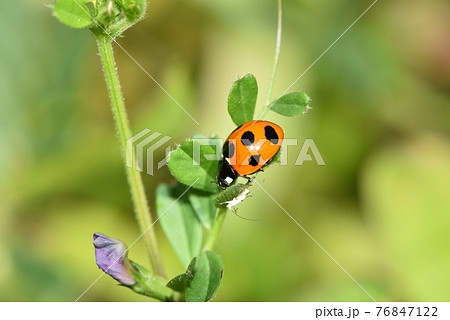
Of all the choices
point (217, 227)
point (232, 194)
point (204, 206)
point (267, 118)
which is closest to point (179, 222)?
point (204, 206)

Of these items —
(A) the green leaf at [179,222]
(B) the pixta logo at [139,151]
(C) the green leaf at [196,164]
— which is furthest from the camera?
(A) the green leaf at [179,222]

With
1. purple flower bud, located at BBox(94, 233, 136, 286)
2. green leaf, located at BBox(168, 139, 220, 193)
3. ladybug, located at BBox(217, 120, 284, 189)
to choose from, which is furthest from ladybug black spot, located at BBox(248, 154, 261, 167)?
purple flower bud, located at BBox(94, 233, 136, 286)

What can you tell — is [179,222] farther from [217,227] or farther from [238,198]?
[238,198]

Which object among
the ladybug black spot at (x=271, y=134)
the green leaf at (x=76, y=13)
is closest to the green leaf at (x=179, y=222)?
the ladybug black spot at (x=271, y=134)

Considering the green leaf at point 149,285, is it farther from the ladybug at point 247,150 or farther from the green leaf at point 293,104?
the green leaf at point 293,104

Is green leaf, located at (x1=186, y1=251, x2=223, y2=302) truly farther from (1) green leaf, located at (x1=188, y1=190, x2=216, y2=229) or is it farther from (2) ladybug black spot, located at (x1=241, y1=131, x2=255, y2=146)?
(2) ladybug black spot, located at (x1=241, y1=131, x2=255, y2=146)
